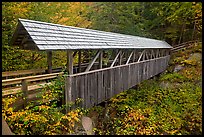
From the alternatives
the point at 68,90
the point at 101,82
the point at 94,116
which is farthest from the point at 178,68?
the point at 68,90

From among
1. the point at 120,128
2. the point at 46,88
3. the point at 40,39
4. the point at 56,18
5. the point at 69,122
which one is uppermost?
the point at 56,18

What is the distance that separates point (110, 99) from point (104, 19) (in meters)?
10.4

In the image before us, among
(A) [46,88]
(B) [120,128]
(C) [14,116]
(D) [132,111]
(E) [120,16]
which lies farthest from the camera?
(E) [120,16]

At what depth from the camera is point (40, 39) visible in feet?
16.2

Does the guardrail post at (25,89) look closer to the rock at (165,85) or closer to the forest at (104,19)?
the forest at (104,19)

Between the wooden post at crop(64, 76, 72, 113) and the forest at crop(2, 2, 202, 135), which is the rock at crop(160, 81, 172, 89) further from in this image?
the wooden post at crop(64, 76, 72, 113)

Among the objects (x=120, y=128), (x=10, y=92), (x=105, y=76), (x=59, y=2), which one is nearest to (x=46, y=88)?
(x=10, y=92)

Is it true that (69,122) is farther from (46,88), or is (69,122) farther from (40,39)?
(40,39)

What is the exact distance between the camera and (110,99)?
11.5 m

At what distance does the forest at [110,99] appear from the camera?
5127 mm

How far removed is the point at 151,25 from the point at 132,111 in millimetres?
15376

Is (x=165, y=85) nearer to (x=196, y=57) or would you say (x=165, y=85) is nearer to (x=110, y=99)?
(x=110, y=99)

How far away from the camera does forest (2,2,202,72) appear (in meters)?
9.34

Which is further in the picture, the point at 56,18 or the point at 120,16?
the point at 120,16
